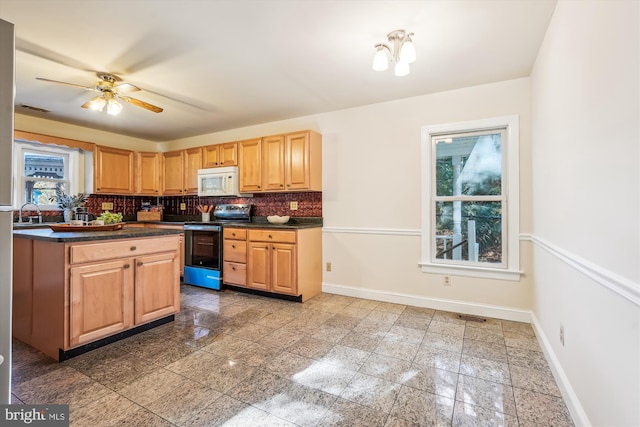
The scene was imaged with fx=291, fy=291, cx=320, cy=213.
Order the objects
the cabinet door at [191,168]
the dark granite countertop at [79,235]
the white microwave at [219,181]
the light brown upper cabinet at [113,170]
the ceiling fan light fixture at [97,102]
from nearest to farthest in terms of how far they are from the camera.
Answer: the dark granite countertop at [79,235] → the ceiling fan light fixture at [97,102] → the white microwave at [219,181] → the light brown upper cabinet at [113,170] → the cabinet door at [191,168]

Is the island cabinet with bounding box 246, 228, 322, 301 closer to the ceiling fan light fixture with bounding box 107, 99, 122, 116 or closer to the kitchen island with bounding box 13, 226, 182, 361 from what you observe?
the kitchen island with bounding box 13, 226, 182, 361

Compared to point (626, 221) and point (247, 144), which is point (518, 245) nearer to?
point (626, 221)

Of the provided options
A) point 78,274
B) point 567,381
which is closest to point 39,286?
point 78,274

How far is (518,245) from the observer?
2904 mm

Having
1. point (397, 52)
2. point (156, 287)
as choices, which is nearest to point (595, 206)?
point (397, 52)

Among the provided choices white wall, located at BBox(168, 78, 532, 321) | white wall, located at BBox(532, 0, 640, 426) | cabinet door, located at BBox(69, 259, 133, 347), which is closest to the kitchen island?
cabinet door, located at BBox(69, 259, 133, 347)

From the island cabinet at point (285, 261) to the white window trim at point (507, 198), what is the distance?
1351mm

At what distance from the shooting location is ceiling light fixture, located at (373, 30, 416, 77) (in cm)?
200

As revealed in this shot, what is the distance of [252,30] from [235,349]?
244cm

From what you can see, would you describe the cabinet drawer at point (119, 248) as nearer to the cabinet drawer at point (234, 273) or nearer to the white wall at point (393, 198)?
the cabinet drawer at point (234, 273)

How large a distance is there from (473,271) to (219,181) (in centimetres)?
364

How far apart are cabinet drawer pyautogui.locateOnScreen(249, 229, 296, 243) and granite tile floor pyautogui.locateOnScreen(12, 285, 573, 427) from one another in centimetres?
98

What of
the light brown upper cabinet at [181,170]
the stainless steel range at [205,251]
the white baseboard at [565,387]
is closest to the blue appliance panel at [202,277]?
the stainless steel range at [205,251]

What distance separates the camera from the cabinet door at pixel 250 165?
4141 mm
